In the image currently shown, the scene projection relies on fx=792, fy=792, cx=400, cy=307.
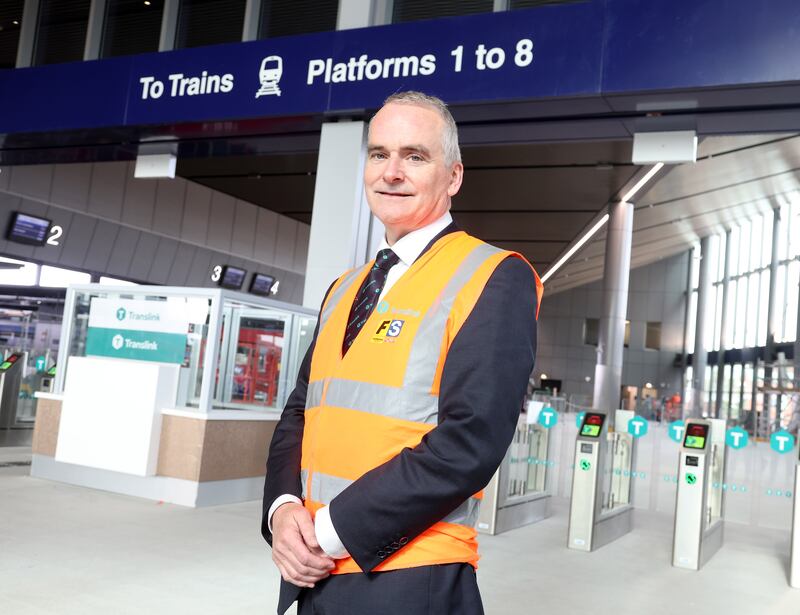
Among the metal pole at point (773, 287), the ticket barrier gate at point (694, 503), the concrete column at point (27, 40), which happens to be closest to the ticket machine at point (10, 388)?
the concrete column at point (27, 40)

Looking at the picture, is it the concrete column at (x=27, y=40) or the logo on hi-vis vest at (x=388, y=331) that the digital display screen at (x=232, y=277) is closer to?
the concrete column at (x=27, y=40)

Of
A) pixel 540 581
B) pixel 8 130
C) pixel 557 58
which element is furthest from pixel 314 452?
pixel 8 130

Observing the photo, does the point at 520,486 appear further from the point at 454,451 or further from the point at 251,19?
the point at 454,451

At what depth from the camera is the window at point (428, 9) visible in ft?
25.5

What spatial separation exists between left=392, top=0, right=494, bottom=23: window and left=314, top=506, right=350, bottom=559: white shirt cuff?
7.21 meters

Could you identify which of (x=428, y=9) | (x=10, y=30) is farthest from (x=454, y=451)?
(x=10, y=30)

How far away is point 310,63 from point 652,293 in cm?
3359

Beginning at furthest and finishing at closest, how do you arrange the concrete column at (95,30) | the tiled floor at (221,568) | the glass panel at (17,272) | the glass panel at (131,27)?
the glass panel at (17,272) < the concrete column at (95,30) < the glass panel at (131,27) < the tiled floor at (221,568)

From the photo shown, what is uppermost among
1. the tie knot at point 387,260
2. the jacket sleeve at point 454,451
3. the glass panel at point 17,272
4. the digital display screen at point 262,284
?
the digital display screen at point 262,284

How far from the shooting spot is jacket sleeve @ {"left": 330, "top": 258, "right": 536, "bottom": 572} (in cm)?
124

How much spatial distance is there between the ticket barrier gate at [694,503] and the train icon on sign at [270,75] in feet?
15.9

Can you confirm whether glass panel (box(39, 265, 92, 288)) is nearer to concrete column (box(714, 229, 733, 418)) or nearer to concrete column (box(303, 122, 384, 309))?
concrete column (box(303, 122, 384, 309))

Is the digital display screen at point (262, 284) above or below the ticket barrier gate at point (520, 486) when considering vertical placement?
above

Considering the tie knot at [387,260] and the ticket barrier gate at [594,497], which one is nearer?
the tie knot at [387,260]
